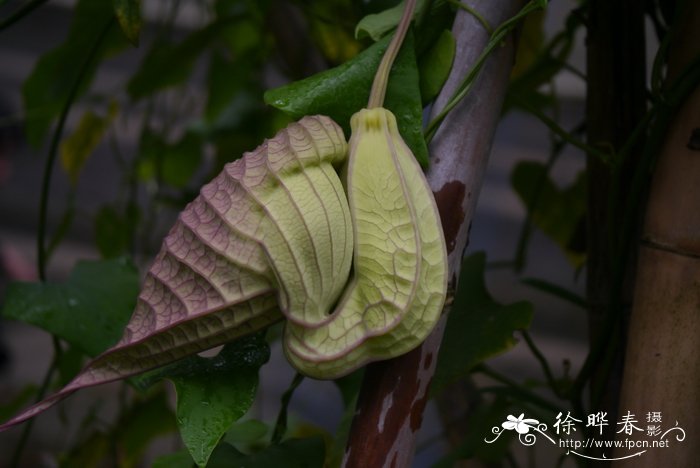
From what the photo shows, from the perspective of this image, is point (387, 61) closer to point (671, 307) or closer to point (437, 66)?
point (437, 66)

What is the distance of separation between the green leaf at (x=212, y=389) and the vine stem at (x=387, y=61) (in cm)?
12

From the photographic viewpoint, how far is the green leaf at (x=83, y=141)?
0.85 metres

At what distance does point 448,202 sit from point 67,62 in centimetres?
51

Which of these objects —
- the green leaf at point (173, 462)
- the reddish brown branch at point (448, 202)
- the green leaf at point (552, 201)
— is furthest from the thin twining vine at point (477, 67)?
the green leaf at point (552, 201)

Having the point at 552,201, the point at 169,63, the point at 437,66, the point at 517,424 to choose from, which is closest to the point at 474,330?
the point at 517,424

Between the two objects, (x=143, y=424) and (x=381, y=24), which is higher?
(x=381, y=24)

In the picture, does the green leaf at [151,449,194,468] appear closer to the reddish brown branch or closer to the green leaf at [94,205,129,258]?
the reddish brown branch

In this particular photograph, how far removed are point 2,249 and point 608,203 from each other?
2.05 meters

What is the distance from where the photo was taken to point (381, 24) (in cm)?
38

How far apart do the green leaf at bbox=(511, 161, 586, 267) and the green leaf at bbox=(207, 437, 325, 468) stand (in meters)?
0.36

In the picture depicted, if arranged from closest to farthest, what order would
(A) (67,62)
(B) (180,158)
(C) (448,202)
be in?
(C) (448,202) < (A) (67,62) < (B) (180,158)

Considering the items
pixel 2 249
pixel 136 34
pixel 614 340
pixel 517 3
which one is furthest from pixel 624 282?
pixel 2 249

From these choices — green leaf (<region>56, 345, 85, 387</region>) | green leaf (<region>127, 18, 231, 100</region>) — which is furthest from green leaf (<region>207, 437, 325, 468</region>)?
green leaf (<region>127, 18, 231, 100</region>)

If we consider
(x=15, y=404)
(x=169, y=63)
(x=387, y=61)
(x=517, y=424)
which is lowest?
(x=15, y=404)
